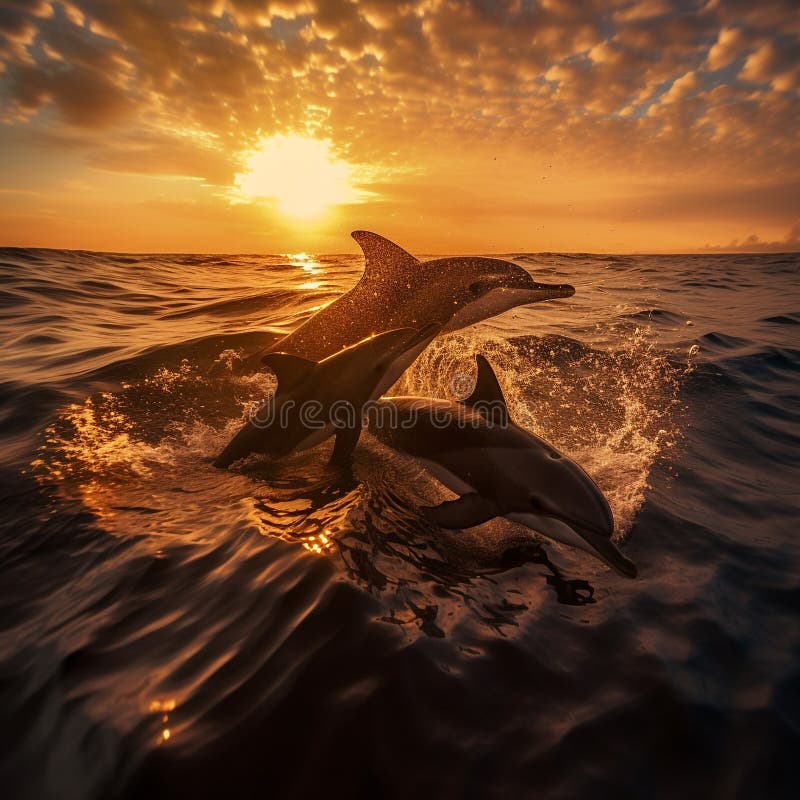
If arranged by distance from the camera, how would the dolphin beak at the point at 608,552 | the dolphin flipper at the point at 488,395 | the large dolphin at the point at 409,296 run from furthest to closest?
the large dolphin at the point at 409,296 → the dolphin flipper at the point at 488,395 → the dolphin beak at the point at 608,552

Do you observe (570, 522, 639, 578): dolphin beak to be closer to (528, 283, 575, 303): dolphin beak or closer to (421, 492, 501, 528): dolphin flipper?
(421, 492, 501, 528): dolphin flipper

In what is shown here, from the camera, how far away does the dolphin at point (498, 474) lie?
3.59m

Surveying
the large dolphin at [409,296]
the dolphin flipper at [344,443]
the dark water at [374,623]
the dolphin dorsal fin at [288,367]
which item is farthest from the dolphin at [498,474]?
the large dolphin at [409,296]

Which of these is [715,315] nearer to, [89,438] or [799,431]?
[799,431]

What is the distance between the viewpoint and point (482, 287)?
7.52m

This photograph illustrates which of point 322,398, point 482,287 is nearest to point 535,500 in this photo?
point 322,398

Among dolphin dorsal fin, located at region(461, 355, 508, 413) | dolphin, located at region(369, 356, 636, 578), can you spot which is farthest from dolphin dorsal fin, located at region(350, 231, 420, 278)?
dolphin dorsal fin, located at region(461, 355, 508, 413)

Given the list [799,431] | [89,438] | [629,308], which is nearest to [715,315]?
[629,308]

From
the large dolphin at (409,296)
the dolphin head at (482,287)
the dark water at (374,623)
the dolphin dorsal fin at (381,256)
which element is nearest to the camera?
the dark water at (374,623)

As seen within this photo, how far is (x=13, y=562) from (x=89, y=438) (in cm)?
261

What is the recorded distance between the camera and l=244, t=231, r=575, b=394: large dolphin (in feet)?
22.7

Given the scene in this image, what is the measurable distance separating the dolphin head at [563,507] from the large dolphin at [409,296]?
3512mm

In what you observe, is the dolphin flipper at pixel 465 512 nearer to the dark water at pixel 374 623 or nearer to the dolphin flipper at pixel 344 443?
the dark water at pixel 374 623

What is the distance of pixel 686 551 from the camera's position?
13.0ft
